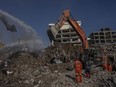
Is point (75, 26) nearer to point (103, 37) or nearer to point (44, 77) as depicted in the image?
point (44, 77)

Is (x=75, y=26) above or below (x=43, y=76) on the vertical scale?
above

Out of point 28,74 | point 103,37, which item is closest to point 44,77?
point 28,74

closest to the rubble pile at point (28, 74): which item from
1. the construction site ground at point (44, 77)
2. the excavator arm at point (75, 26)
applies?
the construction site ground at point (44, 77)

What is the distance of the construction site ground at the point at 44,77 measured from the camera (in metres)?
14.4

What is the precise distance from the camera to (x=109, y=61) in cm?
2116

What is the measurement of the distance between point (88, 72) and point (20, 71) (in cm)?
446

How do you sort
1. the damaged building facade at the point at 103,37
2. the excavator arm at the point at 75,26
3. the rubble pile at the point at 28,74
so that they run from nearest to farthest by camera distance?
the rubble pile at the point at 28,74
the excavator arm at the point at 75,26
the damaged building facade at the point at 103,37

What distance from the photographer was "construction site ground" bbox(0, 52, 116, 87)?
14.4m

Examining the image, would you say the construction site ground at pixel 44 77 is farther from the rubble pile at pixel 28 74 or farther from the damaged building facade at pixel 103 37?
the damaged building facade at pixel 103 37

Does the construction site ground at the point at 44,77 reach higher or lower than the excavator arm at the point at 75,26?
lower

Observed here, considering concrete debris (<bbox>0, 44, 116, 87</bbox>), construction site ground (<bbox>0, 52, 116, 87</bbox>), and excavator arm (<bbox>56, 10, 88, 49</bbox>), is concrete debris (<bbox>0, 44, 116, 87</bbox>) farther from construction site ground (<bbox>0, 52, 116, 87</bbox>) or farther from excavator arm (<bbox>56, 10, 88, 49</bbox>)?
excavator arm (<bbox>56, 10, 88, 49</bbox>)

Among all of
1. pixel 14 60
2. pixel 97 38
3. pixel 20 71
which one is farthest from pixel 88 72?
pixel 97 38

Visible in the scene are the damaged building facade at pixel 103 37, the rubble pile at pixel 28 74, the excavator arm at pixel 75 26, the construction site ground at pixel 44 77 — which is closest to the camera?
the construction site ground at pixel 44 77

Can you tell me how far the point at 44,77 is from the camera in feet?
49.8
